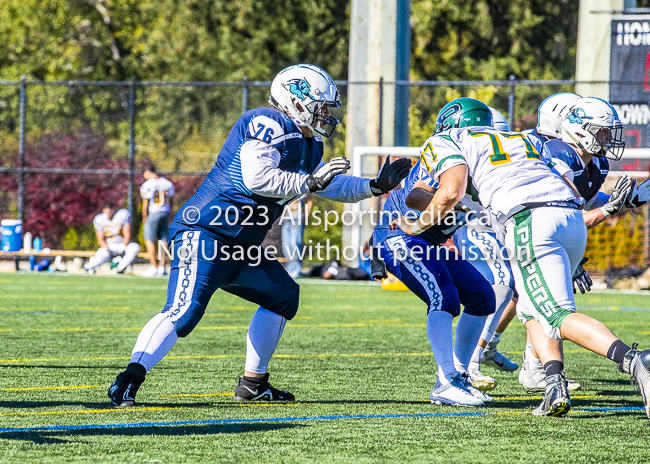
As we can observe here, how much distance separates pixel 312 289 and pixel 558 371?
28.5 ft

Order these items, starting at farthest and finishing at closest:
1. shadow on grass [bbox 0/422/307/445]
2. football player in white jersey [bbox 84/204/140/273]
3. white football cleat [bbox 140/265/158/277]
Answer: football player in white jersey [bbox 84/204/140/273] < white football cleat [bbox 140/265/158/277] < shadow on grass [bbox 0/422/307/445]

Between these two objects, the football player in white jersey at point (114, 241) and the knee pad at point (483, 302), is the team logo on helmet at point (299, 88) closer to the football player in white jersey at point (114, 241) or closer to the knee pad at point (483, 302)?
the knee pad at point (483, 302)

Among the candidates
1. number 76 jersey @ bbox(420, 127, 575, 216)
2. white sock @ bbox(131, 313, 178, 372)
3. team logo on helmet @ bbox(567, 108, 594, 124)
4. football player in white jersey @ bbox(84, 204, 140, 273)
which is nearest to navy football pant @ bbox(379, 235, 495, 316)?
number 76 jersey @ bbox(420, 127, 575, 216)

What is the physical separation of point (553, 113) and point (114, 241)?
38.7 ft

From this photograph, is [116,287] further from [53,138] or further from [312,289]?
[53,138]

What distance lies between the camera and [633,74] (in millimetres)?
13539

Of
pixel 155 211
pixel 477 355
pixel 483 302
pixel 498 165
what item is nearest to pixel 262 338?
pixel 483 302

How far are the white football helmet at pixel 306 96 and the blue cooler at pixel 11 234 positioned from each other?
1224 centimetres

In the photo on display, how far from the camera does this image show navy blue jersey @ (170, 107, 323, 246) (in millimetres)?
4785

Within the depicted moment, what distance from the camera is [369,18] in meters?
15.6

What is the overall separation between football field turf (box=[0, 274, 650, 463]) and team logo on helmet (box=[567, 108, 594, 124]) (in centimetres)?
156

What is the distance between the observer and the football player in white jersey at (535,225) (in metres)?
4.29

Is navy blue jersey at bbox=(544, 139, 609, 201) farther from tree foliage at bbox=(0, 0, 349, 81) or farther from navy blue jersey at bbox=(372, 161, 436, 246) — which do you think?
tree foliage at bbox=(0, 0, 349, 81)

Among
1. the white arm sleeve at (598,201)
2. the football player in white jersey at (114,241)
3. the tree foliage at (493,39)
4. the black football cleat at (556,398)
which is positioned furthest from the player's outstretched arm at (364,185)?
the tree foliage at (493,39)
